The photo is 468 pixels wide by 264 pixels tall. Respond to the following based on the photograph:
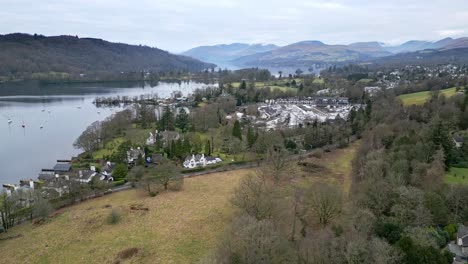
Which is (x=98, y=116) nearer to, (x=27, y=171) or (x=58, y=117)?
(x=58, y=117)

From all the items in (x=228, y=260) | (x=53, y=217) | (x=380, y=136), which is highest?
(x=380, y=136)

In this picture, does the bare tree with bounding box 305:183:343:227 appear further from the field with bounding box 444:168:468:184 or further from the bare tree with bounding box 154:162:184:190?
the bare tree with bounding box 154:162:184:190

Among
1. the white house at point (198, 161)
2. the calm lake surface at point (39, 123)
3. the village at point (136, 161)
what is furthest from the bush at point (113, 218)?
the calm lake surface at point (39, 123)

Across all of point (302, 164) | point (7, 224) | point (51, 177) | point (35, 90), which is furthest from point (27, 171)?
point (35, 90)

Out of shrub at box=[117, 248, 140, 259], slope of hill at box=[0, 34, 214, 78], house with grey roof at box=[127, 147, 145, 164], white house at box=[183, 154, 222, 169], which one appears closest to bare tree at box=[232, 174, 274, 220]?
shrub at box=[117, 248, 140, 259]

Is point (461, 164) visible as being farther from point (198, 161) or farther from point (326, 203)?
point (198, 161)

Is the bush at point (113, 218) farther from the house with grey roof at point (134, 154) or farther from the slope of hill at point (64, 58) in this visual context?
the slope of hill at point (64, 58)
